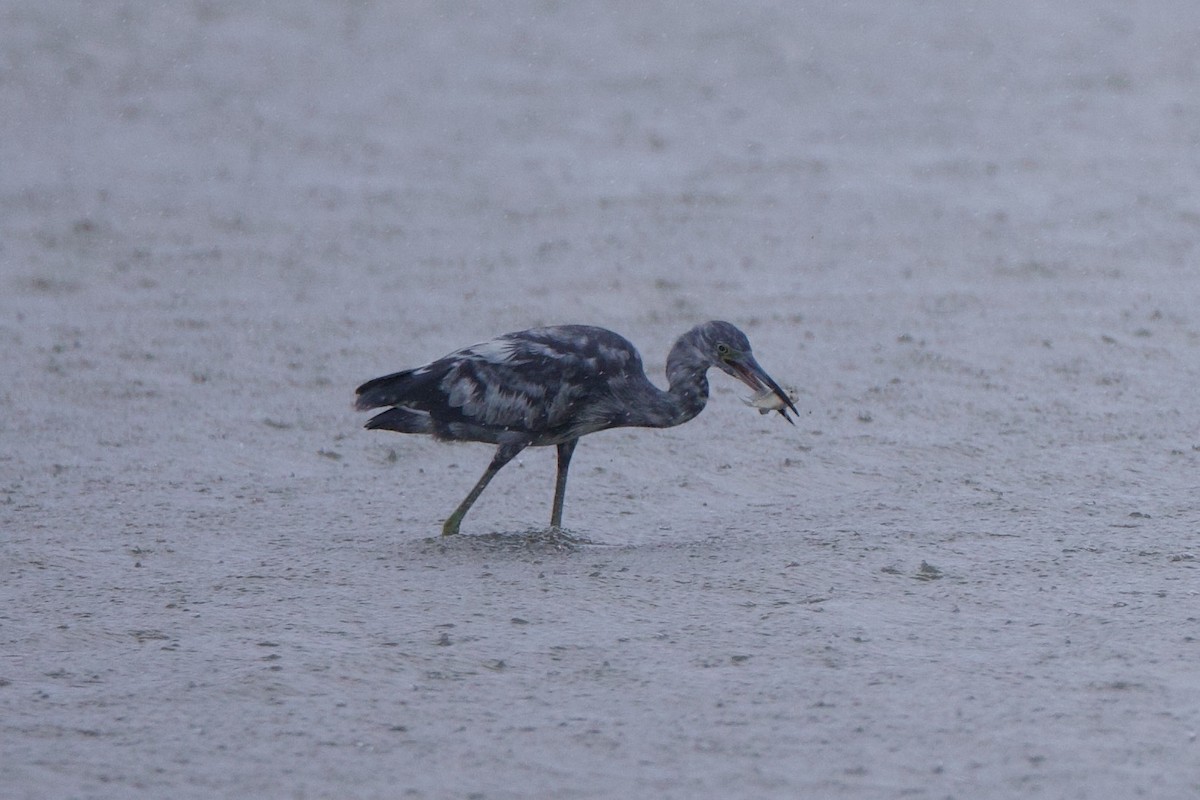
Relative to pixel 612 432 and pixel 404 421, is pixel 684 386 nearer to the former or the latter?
pixel 404 421

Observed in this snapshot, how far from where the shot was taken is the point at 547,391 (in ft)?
23.8

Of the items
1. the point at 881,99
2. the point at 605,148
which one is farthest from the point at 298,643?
the point at 881,99

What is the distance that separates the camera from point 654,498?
7938 mm

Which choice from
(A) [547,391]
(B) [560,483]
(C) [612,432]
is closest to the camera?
(A) [547,391]

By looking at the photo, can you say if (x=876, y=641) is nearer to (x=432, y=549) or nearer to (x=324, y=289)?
(x=432, y=549)

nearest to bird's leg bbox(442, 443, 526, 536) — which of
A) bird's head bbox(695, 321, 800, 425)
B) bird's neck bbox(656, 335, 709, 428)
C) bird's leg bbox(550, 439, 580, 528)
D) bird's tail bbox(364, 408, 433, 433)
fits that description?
bird's leg bbox(550, 439, 580, 528)

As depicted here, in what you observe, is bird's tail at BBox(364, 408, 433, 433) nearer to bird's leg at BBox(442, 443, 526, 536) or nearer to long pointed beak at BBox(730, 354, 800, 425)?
bird's leg at BBox(442, 443, 526, 536)

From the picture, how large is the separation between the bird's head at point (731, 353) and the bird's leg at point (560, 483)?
0.65 metres

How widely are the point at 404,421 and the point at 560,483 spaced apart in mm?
663

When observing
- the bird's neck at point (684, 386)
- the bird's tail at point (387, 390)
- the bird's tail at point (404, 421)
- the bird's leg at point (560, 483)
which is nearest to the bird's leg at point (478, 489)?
the bird's leg at point (560, 483)

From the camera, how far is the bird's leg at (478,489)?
7.29m

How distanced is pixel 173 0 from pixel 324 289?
23.4ft

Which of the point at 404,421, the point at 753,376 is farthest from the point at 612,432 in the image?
the point at 404,421

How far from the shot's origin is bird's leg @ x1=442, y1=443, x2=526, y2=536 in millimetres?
7285
